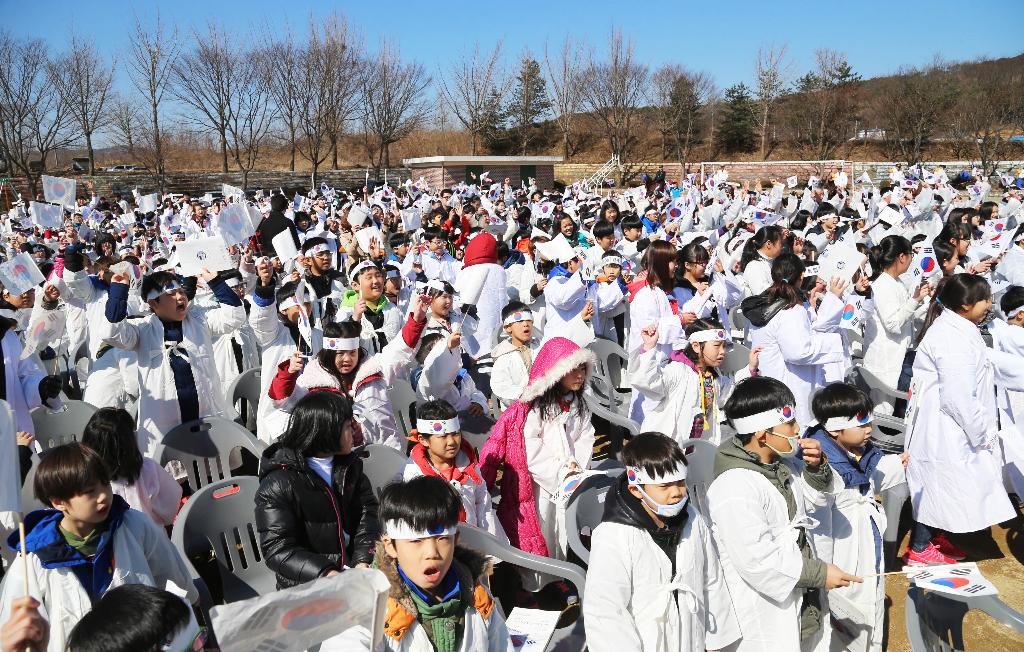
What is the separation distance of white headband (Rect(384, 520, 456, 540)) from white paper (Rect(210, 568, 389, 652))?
45 centimetres

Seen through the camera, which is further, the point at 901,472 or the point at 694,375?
the point at 694,375

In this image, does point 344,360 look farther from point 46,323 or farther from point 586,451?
point 46,323

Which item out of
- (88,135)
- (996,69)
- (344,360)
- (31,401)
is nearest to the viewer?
(344,360)

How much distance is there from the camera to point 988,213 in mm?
11969

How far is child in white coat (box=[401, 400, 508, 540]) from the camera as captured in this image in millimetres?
3686

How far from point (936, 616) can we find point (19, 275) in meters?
6.37

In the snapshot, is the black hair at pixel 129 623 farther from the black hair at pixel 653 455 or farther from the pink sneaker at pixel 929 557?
the pink sneaker at pixel 929 557

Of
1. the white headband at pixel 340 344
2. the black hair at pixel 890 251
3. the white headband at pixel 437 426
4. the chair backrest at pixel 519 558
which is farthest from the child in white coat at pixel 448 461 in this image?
the black hair at pixel 890 251

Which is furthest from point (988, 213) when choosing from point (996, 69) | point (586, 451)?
point (996, 69)

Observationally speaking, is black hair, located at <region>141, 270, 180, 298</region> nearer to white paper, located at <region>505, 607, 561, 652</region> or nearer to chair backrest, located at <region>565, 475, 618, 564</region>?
chair backrest, located at <region>565, 475, 618, 564</region>

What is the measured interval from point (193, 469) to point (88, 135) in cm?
3661

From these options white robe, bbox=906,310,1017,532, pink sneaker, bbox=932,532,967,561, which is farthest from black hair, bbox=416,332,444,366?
pink sneaker, bbox=932,532,967,561

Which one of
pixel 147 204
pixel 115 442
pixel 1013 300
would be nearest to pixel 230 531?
pixel 115 442

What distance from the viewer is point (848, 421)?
3.58 m
